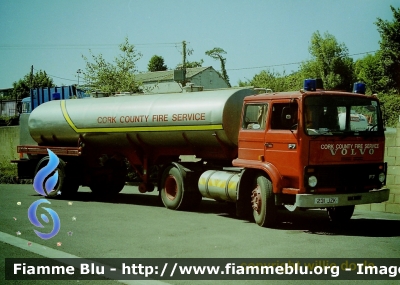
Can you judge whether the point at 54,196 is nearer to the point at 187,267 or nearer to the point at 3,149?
the point at 187,267

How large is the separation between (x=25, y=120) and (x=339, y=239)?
12432 mm

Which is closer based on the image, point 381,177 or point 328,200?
point 328,200

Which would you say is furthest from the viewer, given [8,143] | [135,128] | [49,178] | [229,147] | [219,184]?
[8,143]

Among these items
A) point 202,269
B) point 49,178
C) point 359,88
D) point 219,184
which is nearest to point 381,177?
point 359,88

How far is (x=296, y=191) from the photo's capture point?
9906mm

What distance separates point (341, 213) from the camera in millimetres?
11258

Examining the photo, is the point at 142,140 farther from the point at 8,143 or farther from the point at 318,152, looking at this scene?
the point at 8,143

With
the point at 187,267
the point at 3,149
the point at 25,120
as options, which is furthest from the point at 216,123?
the point at 3,149

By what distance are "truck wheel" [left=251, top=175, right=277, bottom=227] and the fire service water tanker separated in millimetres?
19

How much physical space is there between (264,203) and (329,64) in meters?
44.4

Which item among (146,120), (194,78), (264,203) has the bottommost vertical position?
(264,203)

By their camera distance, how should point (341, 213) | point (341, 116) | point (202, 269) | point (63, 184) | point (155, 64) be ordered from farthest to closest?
point (155, 64) → point (63, 184) → point (341, 213) → point (341, 116) → point (202, 269)

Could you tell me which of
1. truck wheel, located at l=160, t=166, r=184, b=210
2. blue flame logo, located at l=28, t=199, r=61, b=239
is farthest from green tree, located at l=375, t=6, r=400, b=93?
blue flame logo, located at l=28, t=199, r=61, b=239

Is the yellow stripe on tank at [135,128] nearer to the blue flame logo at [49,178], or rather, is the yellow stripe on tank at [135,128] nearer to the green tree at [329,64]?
the blue flame logo at [49,178]
